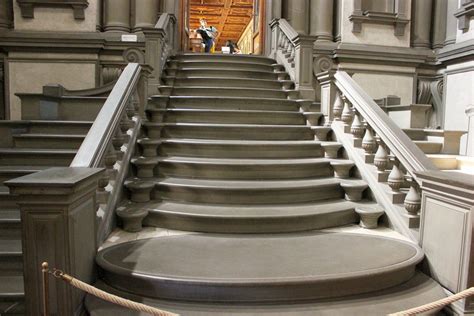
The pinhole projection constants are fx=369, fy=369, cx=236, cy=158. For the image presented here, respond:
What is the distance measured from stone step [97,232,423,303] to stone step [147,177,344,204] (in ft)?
1.92

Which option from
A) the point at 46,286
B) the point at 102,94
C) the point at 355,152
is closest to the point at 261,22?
the point at 102,94

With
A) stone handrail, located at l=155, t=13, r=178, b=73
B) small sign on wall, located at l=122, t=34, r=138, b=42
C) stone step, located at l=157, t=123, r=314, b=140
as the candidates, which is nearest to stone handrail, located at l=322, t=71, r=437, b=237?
stone step, located at l=157, t=123, r=314, b=140

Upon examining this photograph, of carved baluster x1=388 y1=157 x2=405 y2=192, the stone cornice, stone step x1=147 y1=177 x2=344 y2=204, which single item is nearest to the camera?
carved baluster x1=388 y1=157 x2=405 y2=192

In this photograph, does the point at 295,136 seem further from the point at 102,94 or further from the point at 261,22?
the point at 261,22

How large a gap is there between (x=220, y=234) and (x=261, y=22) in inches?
276

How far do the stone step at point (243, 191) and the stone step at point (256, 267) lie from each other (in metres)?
0.58

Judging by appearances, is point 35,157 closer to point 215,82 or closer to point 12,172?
point 12,172

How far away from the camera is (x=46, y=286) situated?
6.64 feet

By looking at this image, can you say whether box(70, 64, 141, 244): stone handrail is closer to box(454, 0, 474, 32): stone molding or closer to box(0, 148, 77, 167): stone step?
box(0, 148, 77, 167): stone step

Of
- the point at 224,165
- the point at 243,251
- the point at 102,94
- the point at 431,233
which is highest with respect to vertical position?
the point at 102,94

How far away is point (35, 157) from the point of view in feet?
13.5

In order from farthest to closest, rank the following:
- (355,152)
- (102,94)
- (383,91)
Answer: (383,91) < (102,94) < (355,152)

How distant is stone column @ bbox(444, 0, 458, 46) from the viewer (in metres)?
7.73

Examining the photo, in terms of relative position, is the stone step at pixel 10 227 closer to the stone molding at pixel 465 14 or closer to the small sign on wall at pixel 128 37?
the small sign on wall at pixel 128 37
